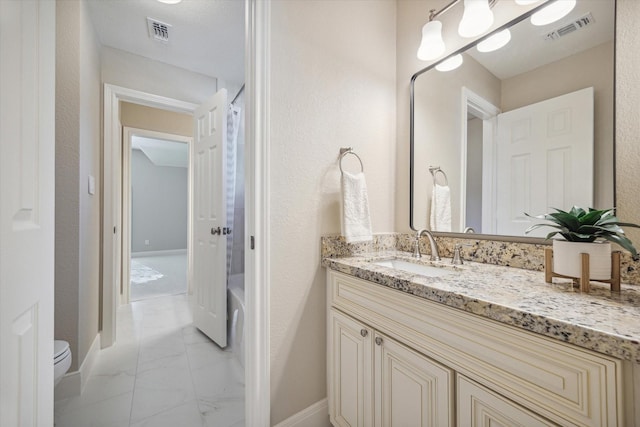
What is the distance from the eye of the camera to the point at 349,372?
114 cm

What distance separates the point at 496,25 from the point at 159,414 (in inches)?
98.9

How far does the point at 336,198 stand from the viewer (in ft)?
4.56

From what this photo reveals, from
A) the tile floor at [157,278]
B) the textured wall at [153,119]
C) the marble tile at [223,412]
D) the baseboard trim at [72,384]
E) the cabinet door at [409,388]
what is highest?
the textured wall at [153,119]

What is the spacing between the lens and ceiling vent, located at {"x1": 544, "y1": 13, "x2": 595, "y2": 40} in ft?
3.14

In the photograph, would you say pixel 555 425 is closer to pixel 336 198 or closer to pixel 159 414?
pixel 336 198

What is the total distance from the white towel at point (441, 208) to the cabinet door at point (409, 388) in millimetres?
723

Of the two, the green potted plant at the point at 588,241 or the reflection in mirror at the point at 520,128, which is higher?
the reflection in mirror at the point at 520,128

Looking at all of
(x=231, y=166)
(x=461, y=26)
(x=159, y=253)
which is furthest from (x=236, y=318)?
(x=159, y=253)

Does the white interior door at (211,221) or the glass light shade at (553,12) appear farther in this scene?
the white interior door at (211,221)

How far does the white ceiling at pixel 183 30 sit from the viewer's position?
1.87m

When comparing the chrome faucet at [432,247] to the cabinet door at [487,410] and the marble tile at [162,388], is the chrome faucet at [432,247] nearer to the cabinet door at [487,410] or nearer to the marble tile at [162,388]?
the cabinet door at [487,410]

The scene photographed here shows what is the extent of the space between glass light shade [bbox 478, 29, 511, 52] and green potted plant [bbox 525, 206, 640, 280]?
0.81 m

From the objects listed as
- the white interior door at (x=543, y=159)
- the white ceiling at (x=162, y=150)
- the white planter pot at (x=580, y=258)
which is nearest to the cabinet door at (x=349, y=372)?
the white planter pot at (x=580, y=258)

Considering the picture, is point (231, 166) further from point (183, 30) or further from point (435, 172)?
point (435, 172)
